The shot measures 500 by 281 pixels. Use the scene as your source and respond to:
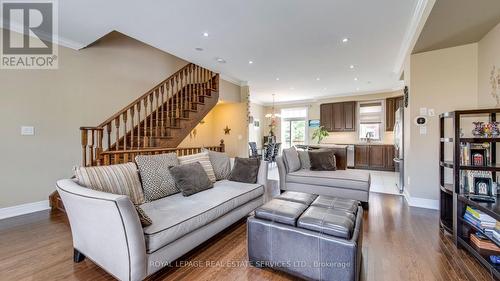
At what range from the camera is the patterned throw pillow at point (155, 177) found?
7.71ft

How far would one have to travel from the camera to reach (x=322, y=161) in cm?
416

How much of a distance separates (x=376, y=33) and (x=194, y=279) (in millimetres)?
4044

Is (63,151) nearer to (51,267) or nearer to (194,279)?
(51,267)

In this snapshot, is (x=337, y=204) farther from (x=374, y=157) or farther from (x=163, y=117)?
(x=374, y=157)

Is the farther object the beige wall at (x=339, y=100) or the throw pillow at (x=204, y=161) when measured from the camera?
the beige wall at (x=339, y=100)

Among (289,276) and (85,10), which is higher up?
(85,10)

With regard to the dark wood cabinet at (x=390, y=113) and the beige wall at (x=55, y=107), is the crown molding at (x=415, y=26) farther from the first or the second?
the beige wall at (x=55, y=107)

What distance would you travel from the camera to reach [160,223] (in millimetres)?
1740

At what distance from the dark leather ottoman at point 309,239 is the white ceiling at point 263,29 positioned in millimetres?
2387

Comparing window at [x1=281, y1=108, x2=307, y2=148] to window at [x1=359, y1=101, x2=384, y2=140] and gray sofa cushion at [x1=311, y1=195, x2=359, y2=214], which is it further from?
gray sofa cushion at [x1=311, y1=195, x2=359, y2=214]

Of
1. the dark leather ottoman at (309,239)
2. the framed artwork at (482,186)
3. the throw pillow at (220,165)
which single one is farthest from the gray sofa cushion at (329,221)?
the throw pillow at (220,165)

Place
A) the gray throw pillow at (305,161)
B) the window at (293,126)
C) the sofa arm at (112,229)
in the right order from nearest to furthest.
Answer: the sofa arm at (112,229) < the gray throw pillow at (305,161) < the window at (293,126)

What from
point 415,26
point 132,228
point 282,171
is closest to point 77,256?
point 132,228

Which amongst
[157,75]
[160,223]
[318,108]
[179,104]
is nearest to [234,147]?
[179,104]
